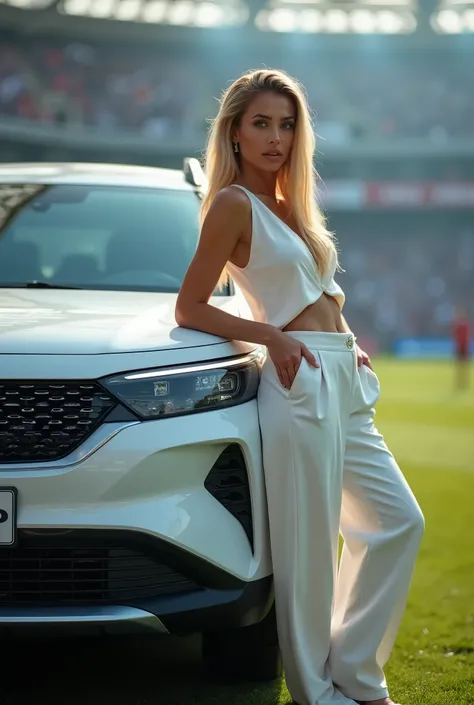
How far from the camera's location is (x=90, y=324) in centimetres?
315

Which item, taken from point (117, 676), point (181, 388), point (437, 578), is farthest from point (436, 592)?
point (181, 388)

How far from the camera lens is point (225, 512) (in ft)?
9.86

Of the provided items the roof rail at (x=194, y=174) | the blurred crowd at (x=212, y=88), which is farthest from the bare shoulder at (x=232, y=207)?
the blurred crowd at (x=212, y=88)

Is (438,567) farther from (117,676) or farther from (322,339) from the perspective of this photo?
(322,339)

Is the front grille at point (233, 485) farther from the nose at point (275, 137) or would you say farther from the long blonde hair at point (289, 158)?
the nose at point (275, 137)

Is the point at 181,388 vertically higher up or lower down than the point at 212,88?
lower down

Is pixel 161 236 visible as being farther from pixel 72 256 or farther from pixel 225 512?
pixel 225 512

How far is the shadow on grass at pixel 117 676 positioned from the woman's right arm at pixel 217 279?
3.71 feet

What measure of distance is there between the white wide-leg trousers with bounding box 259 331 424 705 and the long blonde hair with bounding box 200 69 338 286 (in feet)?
1.28

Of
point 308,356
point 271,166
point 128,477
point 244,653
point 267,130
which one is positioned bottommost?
point 244,653

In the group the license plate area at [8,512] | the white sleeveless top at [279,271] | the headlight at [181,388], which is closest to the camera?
the license plate area at [8,512]

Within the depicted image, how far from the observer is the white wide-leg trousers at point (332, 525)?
315cm

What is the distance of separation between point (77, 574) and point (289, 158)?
1.51 meters

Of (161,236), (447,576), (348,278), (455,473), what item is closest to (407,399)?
(455,473)
